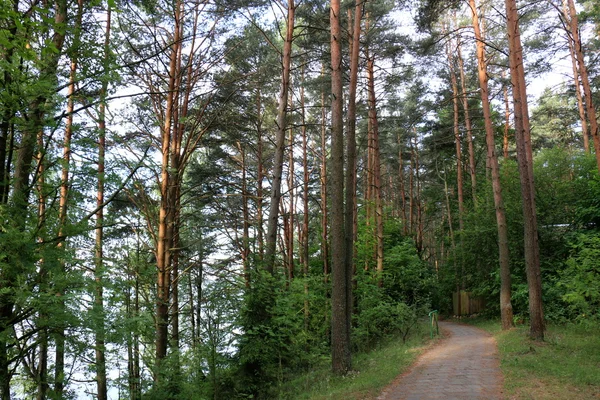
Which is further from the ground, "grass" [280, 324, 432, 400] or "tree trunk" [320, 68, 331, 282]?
"tree trunk" [320, 68, 331, 282]

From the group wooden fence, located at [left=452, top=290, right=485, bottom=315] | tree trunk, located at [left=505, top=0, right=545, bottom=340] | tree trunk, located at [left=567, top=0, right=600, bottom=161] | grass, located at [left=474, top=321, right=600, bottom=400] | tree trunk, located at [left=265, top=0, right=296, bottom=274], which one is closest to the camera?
grass, located at [left=474, top=321, right=600, bottom=400]

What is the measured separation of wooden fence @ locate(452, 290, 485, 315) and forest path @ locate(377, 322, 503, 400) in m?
12.7

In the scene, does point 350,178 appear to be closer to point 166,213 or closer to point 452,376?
point 166,213

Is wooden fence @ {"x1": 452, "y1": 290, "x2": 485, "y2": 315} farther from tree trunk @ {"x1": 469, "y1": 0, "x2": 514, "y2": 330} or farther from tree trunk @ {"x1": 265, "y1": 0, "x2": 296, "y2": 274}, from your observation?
tree trunk @ {"x1": 265, "y1": 0, "x2": 296, "y2": 274}

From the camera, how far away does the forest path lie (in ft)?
22.5

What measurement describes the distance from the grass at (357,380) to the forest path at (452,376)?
→ 0.79 ft

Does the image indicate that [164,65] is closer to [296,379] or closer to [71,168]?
[71,168]

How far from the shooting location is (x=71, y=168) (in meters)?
4.27

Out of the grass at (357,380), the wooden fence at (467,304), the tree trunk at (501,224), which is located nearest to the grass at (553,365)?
the grass at (357,380)

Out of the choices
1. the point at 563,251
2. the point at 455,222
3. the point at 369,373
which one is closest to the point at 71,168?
the point at 369,373

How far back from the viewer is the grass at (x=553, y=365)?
6798 mm

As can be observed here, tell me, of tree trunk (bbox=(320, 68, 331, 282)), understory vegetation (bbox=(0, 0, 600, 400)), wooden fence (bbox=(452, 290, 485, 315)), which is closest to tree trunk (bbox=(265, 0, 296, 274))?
understory vegetation (bbox=(0, 0, 600, 400))

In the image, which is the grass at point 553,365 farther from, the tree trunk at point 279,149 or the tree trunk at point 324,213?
the tree trunk at point 324,213

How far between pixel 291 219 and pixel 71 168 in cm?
1666
